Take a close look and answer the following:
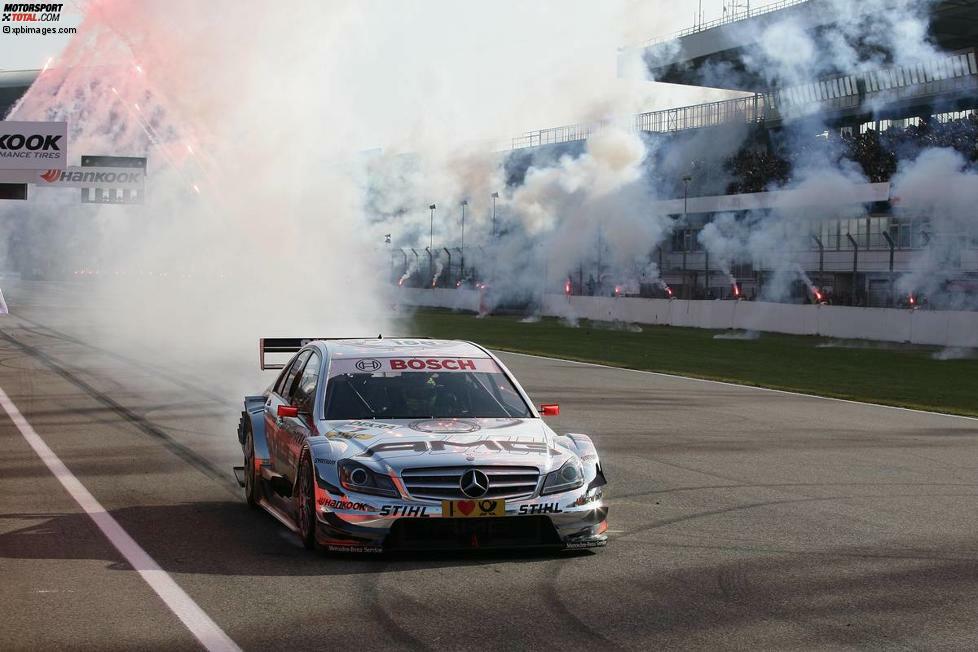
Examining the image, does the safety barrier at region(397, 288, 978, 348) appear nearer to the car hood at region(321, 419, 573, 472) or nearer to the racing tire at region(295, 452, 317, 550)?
the car hood at region(321, 419, 573, 472)

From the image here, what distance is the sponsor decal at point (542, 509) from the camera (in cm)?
723

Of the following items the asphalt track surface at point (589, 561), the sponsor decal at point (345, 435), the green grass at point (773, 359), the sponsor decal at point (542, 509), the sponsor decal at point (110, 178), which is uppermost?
the sponsor decal at point (110, 178)

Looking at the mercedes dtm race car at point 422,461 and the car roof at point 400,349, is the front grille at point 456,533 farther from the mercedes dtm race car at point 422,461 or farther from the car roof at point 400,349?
the car roof at point 400,349

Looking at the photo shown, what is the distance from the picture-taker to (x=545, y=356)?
1184 inches

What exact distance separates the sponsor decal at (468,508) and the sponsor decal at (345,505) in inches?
15.5

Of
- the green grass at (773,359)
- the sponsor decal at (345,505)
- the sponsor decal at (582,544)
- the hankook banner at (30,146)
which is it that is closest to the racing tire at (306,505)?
the sponsor decal at (345,505)

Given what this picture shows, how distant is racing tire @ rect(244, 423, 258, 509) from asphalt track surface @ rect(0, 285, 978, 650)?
15cm

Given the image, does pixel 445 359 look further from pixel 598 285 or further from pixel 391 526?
pixel 598 285

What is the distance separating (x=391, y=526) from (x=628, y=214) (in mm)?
45780

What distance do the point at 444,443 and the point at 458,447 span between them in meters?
0.10

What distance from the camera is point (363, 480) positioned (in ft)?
23.8

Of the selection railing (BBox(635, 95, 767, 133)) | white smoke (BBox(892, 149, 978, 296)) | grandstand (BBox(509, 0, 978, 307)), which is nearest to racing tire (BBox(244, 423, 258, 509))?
white smoke (BBox(892, 149, 978, 296))

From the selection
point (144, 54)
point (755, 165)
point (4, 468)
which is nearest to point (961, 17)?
point (755, 165)

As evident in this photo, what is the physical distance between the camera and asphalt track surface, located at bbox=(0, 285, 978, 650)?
575cm
